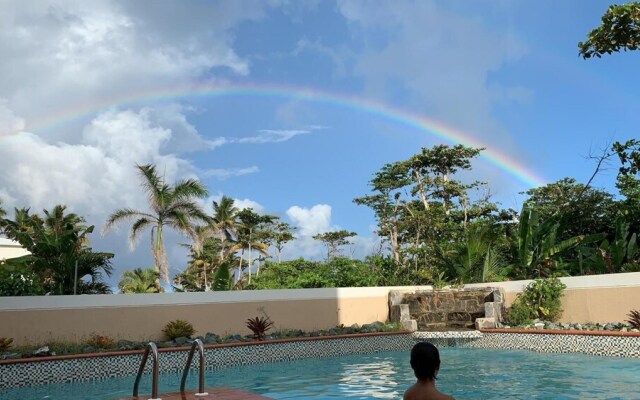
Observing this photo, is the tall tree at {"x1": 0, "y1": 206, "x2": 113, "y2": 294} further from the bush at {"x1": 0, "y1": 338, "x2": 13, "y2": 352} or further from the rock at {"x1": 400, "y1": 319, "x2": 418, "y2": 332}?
the rock at {"x1": 400, "y1": 319, "x2": 418, "y2": 332}

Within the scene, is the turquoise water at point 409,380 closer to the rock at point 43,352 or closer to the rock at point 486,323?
the rock at point 43,352

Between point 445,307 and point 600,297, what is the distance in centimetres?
441

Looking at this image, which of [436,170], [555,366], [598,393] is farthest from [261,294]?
[436,170]

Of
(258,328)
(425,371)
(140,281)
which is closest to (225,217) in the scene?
(140,281)

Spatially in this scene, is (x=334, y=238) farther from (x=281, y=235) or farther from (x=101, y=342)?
(x=101, y=342)

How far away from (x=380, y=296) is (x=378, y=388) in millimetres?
8846

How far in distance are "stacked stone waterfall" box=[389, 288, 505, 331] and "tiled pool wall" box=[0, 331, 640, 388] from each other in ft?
3.44

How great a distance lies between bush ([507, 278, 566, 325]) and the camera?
48.6 ft

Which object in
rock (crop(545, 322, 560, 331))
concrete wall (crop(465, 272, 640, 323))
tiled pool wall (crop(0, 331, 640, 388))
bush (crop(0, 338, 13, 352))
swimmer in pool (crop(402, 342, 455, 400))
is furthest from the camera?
rock (crop(545, 322, 560, 331))

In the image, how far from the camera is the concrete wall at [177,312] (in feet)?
40.8

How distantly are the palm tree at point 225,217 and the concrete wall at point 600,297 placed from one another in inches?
940

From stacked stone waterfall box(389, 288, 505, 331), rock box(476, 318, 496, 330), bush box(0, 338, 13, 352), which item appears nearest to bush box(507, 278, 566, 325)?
rock box(476, 318, 496, 330)

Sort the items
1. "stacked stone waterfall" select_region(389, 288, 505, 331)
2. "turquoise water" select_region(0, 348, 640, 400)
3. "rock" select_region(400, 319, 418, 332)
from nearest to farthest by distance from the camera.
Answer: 1. "turquoise water" select_region(0, 348, 640, 400)
2. "rock" select_region(400, 319, 418, 332)
3. "stacked stone waterfall" select_region(389, 288, 505, 331)

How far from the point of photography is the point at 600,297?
1411cm
